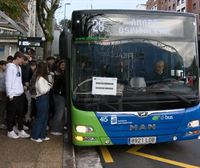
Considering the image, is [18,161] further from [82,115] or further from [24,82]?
[24,82]

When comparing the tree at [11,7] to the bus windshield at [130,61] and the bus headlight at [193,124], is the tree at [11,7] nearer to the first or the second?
the bus windshield at [130,61]

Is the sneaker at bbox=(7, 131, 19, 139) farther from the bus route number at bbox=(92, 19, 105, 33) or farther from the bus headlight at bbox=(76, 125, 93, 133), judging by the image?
the bus route number at bbox=(92, 19, 105, 33)

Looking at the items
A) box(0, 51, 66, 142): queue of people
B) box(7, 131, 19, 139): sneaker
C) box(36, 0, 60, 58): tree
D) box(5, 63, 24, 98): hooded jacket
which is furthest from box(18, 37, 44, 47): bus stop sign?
box(5, 63, 24, 98): hooded jacket

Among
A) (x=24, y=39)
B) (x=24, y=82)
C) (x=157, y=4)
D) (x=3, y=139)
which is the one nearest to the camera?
(x=3, y=139)

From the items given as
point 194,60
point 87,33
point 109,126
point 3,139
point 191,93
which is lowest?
point 3,139

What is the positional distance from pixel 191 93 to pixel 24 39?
47.4 ft

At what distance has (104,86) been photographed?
25.5 feet

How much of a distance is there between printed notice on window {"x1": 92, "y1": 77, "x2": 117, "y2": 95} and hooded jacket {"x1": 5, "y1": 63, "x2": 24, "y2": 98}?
192 centimetres

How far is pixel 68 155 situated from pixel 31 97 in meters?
2.54

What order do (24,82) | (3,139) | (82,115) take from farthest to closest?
(24,82)
(3,139)
(82,115)

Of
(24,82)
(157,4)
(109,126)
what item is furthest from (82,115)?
(157,4)

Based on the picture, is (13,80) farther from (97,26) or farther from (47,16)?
(47,16)

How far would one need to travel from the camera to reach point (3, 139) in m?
9.10

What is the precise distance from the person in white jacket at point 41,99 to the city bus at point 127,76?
948mm
